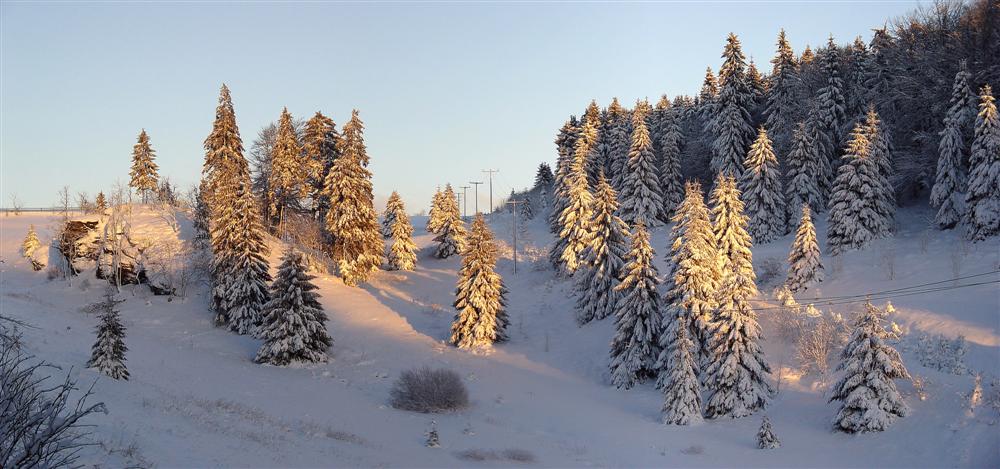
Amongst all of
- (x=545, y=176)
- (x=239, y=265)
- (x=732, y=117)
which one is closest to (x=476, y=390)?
(x=239, y=265)

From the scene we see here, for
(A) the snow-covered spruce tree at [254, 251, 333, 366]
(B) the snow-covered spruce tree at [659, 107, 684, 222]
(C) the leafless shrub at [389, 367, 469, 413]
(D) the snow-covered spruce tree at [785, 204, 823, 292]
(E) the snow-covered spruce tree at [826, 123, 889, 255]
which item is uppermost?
(B) the snow-covered spruce tree at [659, 107, 684, 222]

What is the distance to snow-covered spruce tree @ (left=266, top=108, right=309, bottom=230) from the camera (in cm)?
6119

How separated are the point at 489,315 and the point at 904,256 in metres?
25.7

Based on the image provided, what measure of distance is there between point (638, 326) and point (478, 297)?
1255cm

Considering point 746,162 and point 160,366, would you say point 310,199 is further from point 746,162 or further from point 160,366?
point 746,162

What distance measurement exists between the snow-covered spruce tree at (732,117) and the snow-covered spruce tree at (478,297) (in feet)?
89.6

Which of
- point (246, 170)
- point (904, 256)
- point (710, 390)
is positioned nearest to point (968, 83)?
point (904, 256)

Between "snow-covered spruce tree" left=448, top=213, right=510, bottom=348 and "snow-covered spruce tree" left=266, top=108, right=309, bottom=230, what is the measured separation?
24.2 m

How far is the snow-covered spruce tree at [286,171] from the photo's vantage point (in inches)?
2409

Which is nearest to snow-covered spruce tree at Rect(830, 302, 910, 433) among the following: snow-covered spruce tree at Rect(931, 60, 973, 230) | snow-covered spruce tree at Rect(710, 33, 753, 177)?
snow-covered spruce tree at Rect(931, 60, 973, 230)

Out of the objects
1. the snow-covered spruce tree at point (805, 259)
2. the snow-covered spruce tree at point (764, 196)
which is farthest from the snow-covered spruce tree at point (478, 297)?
the snow-covered spruce tree at point (764, 196)

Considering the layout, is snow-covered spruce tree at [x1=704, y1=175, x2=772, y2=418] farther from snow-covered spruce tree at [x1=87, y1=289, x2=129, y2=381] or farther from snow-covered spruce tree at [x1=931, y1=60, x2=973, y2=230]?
snow-covered spruce tree at [x1=87, y1=289, x2=129, y2=381]

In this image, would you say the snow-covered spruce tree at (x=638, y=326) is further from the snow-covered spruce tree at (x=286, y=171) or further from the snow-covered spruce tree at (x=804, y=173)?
the snow-covered spruce tree at (x=286, y=171)

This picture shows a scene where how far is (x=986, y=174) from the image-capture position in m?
35.0
